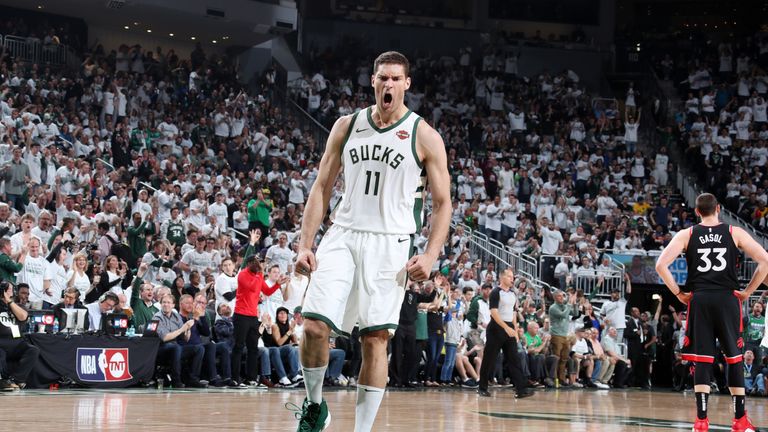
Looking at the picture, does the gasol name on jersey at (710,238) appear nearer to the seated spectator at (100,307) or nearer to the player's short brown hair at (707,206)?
the player's short brown hair at (707,206)

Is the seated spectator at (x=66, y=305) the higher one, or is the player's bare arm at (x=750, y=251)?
the player's bare arm at (x=750, y=251)

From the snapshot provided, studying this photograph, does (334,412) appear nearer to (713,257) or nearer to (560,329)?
(713,257)

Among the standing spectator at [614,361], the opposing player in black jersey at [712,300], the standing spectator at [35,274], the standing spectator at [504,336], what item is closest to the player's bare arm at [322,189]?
the opposing player in black jersey at [712,300]

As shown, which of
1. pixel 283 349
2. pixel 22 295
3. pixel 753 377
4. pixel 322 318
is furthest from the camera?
pixel 753 377

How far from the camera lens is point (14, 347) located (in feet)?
47.5

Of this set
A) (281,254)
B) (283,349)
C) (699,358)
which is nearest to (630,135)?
(281,254)

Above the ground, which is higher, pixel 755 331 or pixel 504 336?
pixel 755 331

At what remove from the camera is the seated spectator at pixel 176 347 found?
16.3 m

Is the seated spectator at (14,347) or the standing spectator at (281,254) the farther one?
the standing spectator at (281,254)

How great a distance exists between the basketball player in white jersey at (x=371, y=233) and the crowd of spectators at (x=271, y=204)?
9.08 metres

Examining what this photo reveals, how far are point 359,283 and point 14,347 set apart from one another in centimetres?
921

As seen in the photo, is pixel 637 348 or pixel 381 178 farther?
pixel 637 348


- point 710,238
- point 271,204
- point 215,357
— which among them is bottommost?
point 215,357

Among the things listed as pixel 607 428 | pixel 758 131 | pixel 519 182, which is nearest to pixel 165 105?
pixel 519 182
